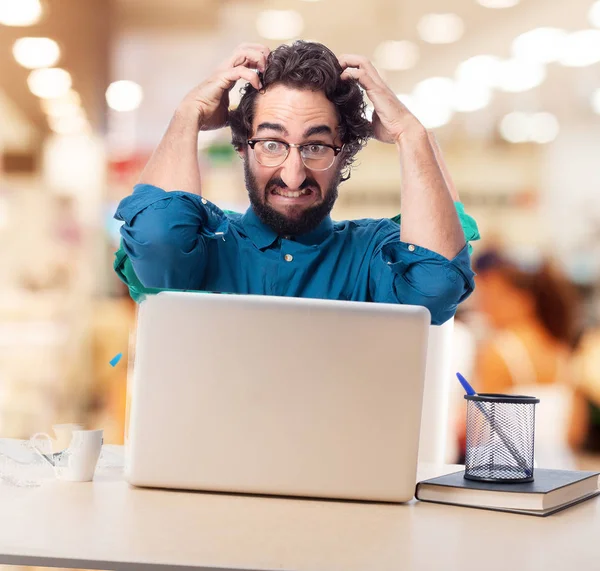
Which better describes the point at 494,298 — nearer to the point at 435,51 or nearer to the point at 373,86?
the point at 373,86

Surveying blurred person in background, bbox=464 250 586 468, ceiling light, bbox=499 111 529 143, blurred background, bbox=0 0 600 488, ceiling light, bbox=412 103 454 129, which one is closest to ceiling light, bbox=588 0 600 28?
blurred background, bbox=0 0 600 488

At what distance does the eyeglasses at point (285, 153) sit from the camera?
5.94 ft

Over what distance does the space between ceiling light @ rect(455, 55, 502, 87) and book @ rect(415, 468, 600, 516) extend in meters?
5.82

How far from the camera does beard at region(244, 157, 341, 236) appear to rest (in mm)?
1837

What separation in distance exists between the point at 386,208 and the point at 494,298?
16.4ft

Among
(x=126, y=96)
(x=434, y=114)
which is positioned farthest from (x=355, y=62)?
(x=434, y=114)

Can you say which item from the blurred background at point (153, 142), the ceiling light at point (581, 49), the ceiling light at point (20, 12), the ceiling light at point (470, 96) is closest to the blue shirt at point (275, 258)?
the blurred background at point (153, 142)

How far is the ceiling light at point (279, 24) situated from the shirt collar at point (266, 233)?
4228mm

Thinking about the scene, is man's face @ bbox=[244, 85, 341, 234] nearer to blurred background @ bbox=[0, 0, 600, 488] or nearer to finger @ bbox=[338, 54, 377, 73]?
finger @ bbox=[338, 54, 377, 73]

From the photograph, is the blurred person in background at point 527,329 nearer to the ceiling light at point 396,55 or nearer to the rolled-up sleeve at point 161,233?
the rolled-up sleeve at point 161,233

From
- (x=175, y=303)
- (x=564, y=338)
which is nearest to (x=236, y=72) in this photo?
(x=175, y=303)

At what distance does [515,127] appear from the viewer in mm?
8406

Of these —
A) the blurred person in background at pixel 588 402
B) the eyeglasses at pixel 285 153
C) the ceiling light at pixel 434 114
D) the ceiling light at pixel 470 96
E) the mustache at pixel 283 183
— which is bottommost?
the blurred person in background at pixel 588 402

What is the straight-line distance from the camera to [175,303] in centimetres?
111
